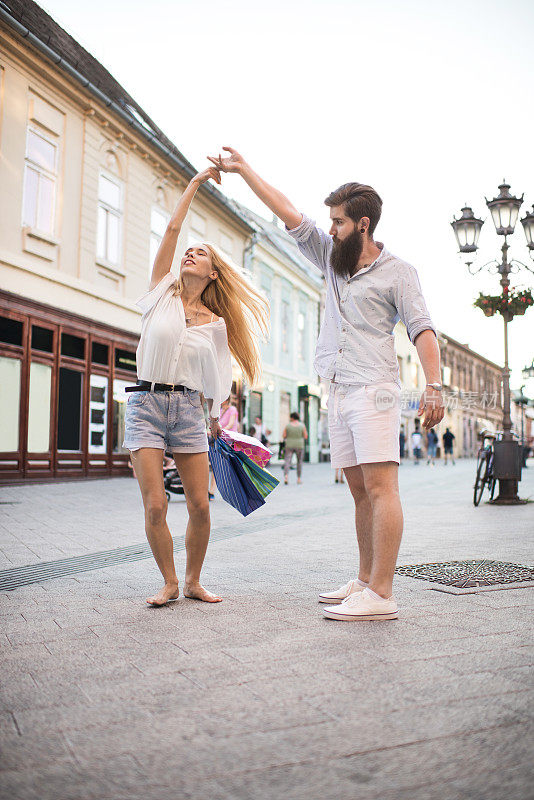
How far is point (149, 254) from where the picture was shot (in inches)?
791

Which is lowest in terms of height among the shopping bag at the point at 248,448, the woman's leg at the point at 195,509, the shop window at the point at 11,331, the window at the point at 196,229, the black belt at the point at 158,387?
the woman's leg at the point at 195,509

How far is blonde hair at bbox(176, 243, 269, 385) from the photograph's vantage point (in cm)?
446

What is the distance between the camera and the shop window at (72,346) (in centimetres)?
1608

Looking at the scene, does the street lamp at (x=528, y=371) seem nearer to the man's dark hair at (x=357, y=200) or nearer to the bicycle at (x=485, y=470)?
the bicycle at (x=485, y=470)

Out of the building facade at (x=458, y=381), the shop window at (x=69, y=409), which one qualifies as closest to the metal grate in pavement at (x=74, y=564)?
the shop window at (x=69, y=409)

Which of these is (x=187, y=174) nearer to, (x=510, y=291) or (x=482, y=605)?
(x=510, y=291)

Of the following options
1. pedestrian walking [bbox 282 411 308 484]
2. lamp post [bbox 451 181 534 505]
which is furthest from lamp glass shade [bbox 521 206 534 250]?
pedestrian walking [bbox 282 411 308 484]

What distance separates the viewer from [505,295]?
12781mm

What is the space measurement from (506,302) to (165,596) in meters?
10.2

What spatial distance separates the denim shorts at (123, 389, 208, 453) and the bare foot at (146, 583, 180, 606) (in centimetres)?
71

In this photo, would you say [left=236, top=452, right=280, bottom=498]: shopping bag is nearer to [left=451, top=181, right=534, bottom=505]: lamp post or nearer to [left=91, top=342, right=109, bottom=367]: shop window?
[left=451, top=181, right=534, bottom=505]: lamp post

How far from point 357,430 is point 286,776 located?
209 cm

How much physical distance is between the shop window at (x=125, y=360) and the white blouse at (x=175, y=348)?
14179mm

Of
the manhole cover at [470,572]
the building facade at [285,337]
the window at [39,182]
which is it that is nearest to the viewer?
the manhole cover at [470,572]
